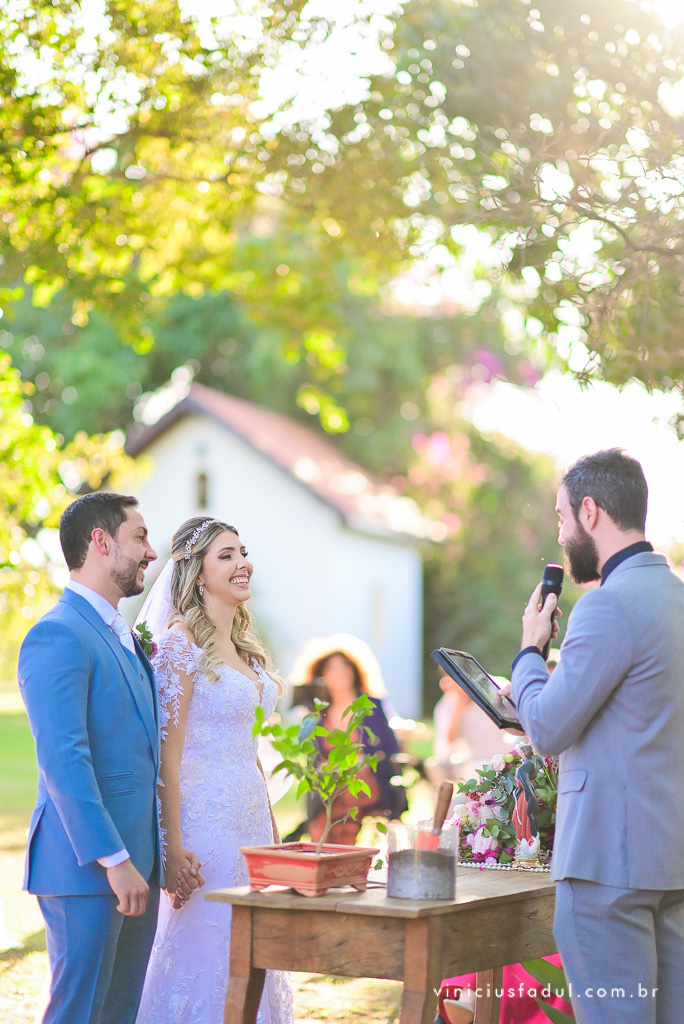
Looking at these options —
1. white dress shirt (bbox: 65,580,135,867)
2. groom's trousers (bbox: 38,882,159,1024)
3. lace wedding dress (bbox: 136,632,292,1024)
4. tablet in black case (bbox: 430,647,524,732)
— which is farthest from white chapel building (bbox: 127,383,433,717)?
tablet in black case (bbox: 430,647,524,732)

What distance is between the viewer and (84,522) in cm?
380

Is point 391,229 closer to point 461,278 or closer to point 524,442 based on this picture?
point 461,278

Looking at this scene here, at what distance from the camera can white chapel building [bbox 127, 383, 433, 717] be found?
89.9 ft

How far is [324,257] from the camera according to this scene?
9.66 meters

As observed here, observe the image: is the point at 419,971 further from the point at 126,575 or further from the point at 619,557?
the point at 126,575

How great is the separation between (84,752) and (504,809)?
1.60 meters

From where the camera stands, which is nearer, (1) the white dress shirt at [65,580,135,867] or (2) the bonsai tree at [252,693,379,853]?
(2) the bonsai tree at [252,693,379,853]

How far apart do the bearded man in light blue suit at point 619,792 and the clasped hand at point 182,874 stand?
1.53m

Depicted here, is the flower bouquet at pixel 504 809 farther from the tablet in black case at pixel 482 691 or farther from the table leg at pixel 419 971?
the table leg at pixel 419 971

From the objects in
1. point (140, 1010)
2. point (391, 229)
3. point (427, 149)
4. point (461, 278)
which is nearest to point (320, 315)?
point (461, 278)

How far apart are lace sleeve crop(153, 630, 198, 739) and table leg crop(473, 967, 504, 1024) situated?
169cm

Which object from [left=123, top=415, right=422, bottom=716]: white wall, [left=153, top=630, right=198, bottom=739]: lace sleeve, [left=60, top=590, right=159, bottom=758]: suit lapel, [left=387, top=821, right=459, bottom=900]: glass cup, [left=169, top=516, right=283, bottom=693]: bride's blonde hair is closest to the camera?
[left=387, top=821, right=459, bottom=900]: glass cup

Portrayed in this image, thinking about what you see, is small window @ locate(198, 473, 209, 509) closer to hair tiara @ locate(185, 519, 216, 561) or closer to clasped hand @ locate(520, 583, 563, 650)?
hair tiara @ locate(185, 519, 216, 561)

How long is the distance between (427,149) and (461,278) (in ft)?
6.93
